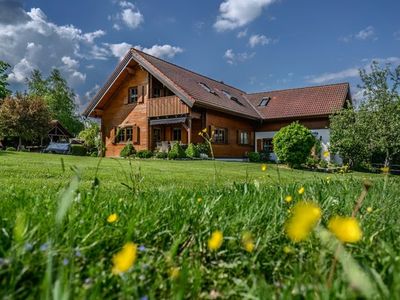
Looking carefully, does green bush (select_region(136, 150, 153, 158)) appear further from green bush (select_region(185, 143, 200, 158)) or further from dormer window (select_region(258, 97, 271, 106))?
dormer window (select_region(258, 97, 271, 106))

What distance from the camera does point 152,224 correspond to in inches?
71.2

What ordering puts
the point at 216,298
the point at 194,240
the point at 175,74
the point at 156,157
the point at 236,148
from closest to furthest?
1. the point at 216,298
2. the point at 194,240
3. the point at 156,157
4. the point at 175,74
5. the point at 236,148

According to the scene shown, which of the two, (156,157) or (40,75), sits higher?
(40,75)

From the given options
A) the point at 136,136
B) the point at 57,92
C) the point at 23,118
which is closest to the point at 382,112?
the point at 136,136

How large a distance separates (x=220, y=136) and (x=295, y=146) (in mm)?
7334

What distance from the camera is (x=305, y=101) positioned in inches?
1040

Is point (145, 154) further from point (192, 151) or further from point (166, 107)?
point (192, 151)

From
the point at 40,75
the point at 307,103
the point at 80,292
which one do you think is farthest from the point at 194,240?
the point at 40,75

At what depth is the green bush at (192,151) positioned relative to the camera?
19156mm

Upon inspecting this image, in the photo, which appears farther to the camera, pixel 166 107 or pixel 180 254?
pixel 166 107

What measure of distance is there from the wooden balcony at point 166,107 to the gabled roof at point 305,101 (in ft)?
25.7

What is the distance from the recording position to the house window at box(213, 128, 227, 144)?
74.9ft

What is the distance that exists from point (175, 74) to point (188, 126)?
3918 millimetres

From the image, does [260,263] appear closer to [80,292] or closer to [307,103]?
[80,292]
